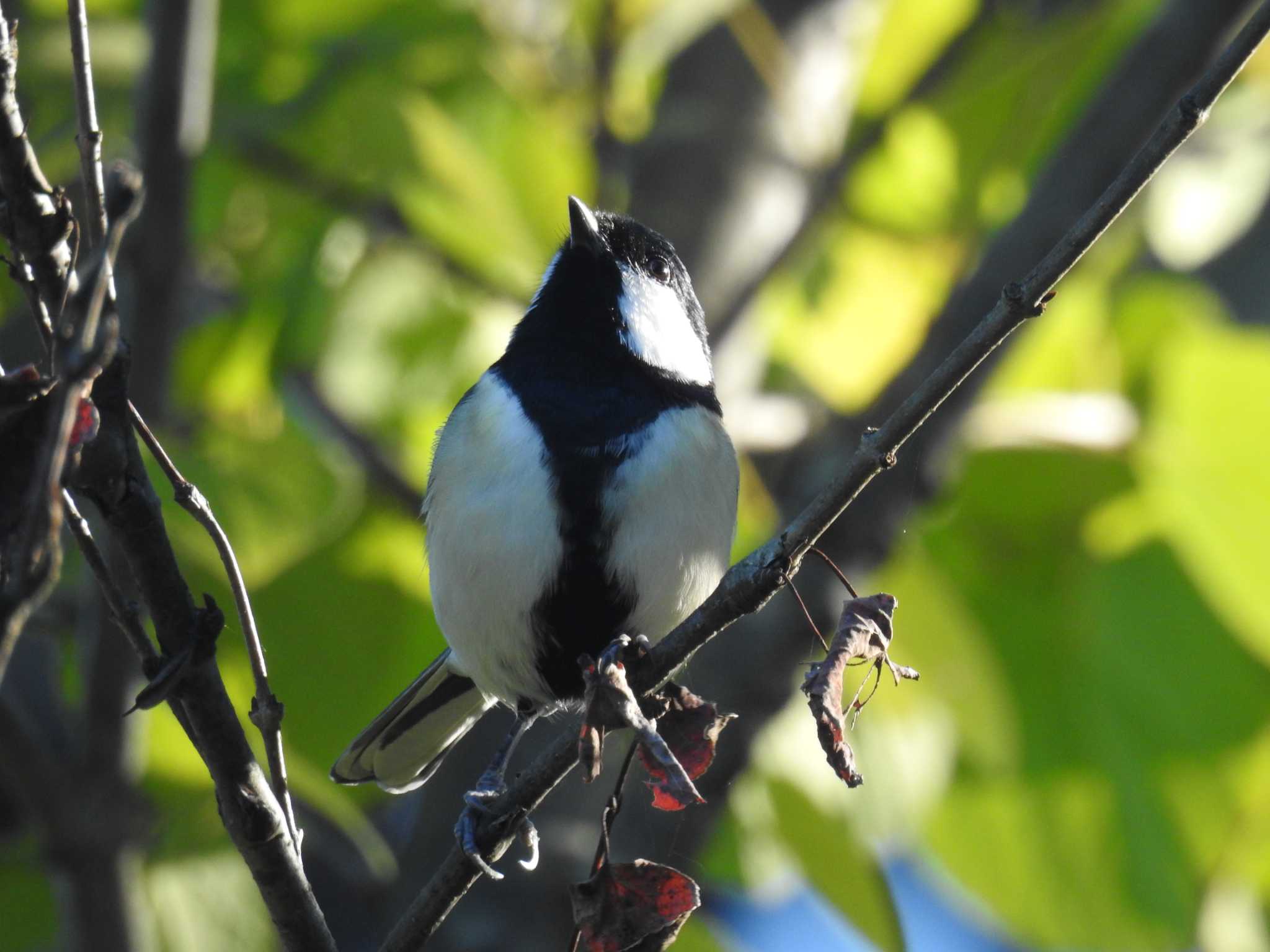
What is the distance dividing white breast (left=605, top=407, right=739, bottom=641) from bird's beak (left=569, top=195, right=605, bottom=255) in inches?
18.5

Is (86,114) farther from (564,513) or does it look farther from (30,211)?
(564,513)

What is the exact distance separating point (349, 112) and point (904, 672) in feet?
5.54

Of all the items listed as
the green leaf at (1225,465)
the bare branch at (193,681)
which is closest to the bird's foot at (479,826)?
the bare branch at (193,681)

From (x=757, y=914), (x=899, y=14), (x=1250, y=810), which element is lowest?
(x=757, y=914)

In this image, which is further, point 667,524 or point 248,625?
point 667,524

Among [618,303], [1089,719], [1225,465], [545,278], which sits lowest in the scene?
[1089,719]

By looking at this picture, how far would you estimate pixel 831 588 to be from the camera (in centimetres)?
258

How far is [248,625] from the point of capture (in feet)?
4.07

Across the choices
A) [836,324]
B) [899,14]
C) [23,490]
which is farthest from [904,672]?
[899,14]

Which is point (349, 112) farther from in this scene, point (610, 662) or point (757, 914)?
point (757, 914)

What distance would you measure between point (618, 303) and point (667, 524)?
0.55 metres

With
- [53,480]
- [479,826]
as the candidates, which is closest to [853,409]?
[479,826]

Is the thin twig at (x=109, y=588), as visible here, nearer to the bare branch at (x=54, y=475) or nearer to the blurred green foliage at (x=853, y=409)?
the bare branch at (x=54, y=475)

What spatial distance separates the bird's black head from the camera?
6.84 ft
